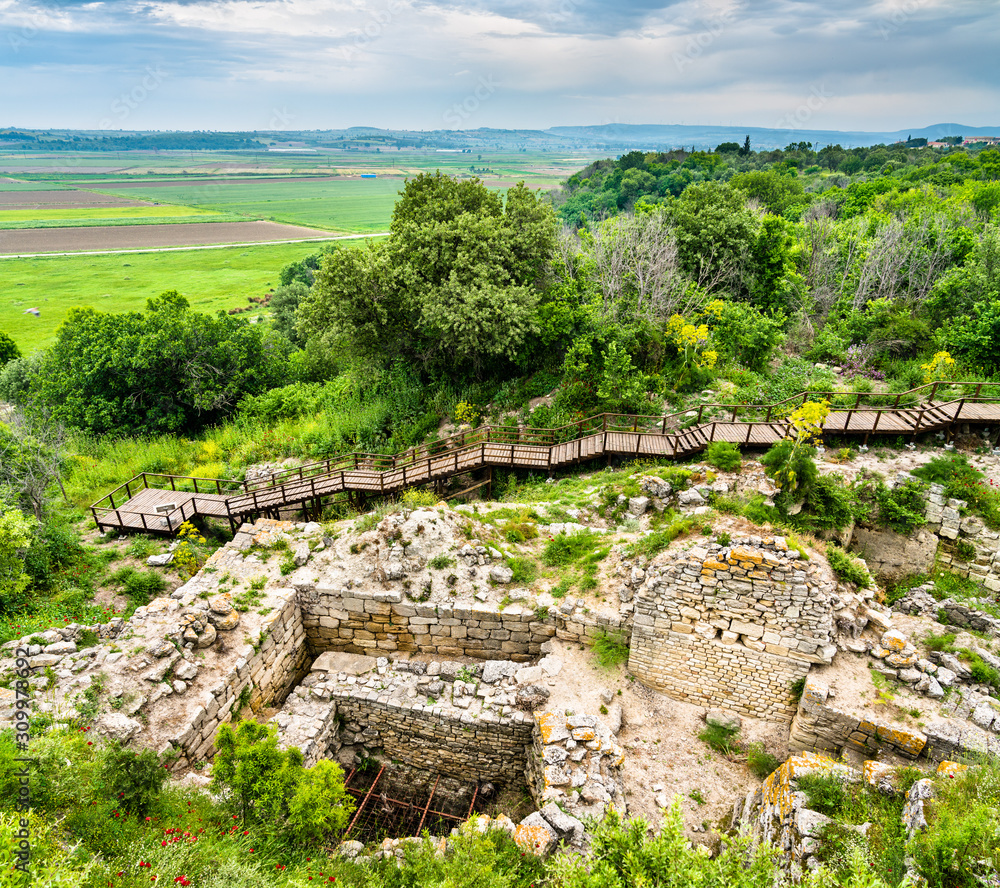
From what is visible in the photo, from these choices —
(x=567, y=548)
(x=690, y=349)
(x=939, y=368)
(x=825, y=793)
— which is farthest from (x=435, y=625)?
(x=939, y=368)

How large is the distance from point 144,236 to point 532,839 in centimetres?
12599

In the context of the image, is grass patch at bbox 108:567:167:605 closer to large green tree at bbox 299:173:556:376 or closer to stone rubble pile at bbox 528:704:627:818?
stone rubble pile at bbox 528:704:627:818

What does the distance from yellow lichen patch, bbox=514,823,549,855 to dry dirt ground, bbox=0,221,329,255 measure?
368ft

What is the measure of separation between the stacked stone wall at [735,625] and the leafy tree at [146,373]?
2261cm

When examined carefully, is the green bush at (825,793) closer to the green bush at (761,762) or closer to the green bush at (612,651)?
the green bush at (761,762)

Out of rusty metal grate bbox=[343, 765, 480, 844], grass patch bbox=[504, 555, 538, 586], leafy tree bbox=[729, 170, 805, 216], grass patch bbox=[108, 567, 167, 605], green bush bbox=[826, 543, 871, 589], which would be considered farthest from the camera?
leafy tree bbox=[729, 170, 805, 216]

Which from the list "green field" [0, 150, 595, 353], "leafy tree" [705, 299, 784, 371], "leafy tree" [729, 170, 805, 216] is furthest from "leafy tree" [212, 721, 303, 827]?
"leafy tree" [729, 170, 805, 216]

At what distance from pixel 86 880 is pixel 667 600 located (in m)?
8.78

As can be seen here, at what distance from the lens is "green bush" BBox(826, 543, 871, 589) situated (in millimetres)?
10555

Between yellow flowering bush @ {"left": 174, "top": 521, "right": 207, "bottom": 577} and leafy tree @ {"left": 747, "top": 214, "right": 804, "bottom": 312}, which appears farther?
leafy tree @ {"left": 747, "top": 214, "right": 804, "bottom": 312}

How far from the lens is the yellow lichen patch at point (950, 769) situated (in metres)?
7.20

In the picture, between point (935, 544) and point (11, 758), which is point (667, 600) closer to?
point (935, 544)

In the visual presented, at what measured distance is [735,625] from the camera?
9.75 metres

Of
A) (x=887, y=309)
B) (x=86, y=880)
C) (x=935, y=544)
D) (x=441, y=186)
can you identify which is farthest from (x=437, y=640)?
(x=887, y=309)
